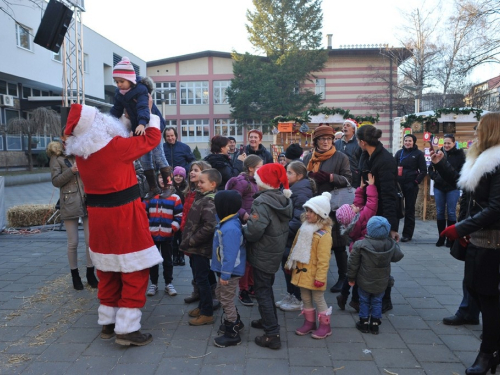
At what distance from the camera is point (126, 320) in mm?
3693

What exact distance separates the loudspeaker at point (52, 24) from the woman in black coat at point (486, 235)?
345 inches

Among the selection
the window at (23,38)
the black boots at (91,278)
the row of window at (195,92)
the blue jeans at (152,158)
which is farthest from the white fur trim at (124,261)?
the row of window at (195,92)

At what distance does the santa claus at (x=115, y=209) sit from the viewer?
3.59 m

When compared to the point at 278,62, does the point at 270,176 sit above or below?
below

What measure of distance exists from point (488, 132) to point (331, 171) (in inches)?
82.9

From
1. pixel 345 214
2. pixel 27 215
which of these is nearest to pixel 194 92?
pixel 27 215

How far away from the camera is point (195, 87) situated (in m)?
46.0

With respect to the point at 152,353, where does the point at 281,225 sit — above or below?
above

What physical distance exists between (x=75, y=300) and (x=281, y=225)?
2.84m

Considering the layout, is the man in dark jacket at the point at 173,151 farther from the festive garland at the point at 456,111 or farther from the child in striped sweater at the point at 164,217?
the festive garland at the point at 456,111

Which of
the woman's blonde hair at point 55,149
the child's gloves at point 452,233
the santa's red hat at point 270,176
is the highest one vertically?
the woman's blonde hair at point 55,149

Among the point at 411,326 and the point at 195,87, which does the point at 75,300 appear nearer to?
the point at 411,326

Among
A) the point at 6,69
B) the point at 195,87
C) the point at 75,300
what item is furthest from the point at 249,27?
the point at 75,300

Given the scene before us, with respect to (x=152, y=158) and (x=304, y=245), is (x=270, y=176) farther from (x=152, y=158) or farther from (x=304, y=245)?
(x=152, y=158)
